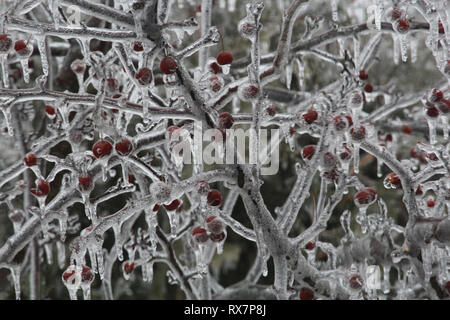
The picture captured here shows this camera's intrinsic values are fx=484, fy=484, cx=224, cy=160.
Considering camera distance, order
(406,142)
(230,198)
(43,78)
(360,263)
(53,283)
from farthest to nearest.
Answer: (406,142), (53,283), (230,198), (360,263), (43,78)

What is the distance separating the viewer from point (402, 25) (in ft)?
3.91

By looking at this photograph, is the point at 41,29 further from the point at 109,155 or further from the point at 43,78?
the point at 109,155

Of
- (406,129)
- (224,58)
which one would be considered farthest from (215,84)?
(406,129)

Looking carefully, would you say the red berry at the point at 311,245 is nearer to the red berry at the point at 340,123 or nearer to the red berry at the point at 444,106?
the red berry at the point at 340,123

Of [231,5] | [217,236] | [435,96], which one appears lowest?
[217,236]

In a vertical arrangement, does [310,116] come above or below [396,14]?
below

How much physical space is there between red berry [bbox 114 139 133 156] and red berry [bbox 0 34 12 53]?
34 centimetres

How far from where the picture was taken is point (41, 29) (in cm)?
108

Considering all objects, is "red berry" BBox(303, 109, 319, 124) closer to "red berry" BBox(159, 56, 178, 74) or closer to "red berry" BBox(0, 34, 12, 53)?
"red berry" BBox(159, 56, 178, 74)

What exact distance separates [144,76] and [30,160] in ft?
1.59

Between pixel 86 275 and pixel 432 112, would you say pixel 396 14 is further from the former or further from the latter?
pixel 86 275

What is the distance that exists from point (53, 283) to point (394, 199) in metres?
2.33

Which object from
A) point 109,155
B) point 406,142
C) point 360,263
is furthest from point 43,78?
point 406,142

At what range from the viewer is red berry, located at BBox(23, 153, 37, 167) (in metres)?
1.31
